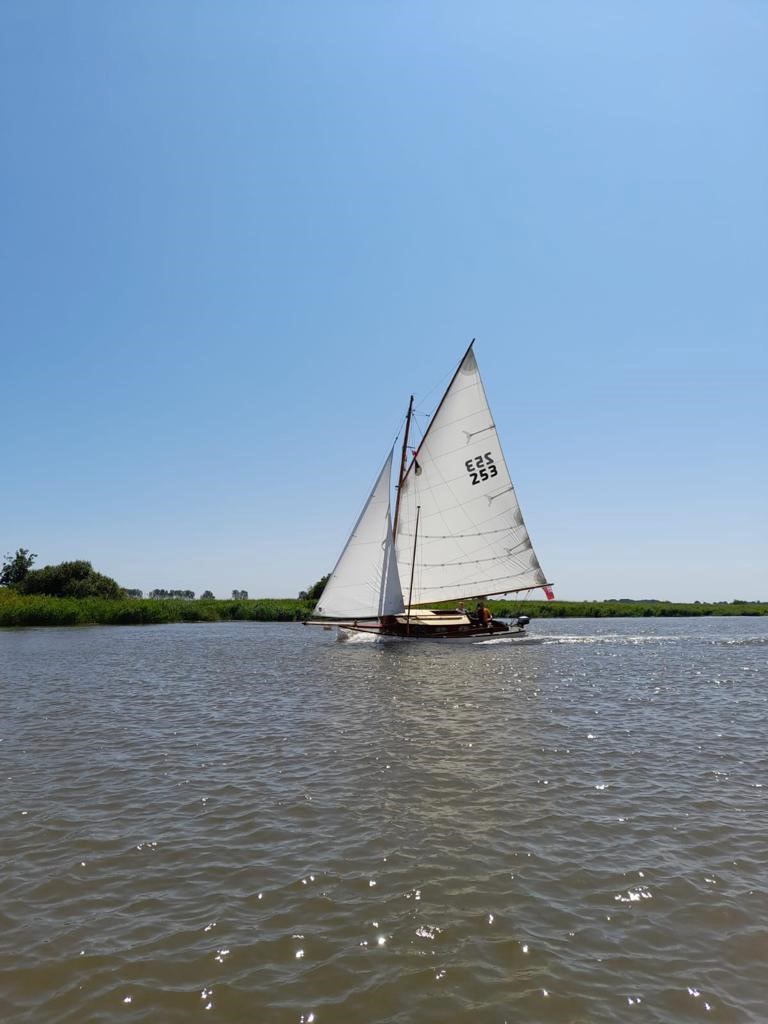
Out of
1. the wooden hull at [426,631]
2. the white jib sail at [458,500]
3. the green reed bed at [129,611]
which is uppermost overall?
the white jib sail at [458,500]

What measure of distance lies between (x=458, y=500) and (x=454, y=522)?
152 centimetres

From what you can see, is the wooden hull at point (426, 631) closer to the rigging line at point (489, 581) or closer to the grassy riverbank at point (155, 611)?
the rigging line at point (489, 581)

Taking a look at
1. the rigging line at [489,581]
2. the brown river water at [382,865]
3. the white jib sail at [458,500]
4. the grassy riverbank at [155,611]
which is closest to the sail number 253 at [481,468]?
the white jib sail at [458,500]

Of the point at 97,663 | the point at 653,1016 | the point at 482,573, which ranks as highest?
Answer: the point at 482,573

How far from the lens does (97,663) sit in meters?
31.3

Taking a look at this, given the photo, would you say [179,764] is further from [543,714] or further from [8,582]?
[8,582]

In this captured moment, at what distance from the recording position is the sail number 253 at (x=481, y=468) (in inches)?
1690

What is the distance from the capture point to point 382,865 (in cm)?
850

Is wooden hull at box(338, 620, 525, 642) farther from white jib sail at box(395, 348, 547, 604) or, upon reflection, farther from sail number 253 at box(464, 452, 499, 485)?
sail number 253 at box(464, 452, 499, 485)

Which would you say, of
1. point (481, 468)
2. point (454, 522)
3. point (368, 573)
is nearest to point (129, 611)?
point (368, 573)

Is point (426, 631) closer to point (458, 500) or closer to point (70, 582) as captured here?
point (458, 500)

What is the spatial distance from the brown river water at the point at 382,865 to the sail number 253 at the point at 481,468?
24963 millimetres

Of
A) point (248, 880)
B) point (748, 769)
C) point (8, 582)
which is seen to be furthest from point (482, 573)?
point (8, 582)

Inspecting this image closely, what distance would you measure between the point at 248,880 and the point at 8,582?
11777 cm
